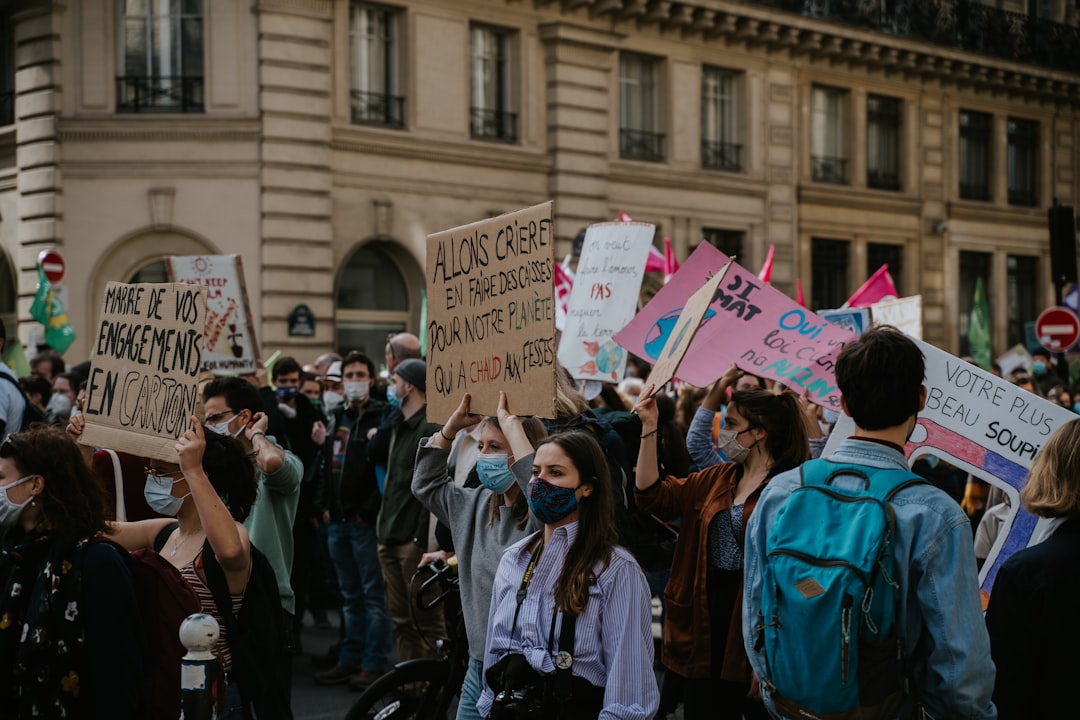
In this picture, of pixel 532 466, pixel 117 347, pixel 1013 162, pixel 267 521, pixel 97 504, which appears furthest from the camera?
pixel 1013 162

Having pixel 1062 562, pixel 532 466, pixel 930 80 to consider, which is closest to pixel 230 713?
pixel 532 466

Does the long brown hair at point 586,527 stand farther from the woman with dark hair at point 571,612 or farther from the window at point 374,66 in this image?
the window at point 374,66

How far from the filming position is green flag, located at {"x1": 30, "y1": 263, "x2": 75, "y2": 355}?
54.4ft

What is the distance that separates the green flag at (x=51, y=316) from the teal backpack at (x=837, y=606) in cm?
1491

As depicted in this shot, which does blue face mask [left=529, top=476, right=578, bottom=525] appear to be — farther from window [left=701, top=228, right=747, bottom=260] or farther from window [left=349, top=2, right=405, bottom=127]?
window [left=701, top=228, right=747, bottom=260]

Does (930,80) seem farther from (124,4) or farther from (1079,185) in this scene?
(124,4)

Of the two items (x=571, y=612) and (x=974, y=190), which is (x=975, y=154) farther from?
(x=571, y=612)

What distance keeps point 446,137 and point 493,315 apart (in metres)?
17.2

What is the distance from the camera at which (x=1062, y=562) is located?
3.93 metres

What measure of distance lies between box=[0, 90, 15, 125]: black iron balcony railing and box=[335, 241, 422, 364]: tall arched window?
584 centimetres

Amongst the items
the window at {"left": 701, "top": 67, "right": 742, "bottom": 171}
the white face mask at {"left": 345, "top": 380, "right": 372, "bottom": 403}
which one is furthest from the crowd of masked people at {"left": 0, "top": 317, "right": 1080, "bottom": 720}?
the window at {"left": 701, "top": 67, "right": 742, "bottom": 171}

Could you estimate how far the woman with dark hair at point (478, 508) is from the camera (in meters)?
5.02

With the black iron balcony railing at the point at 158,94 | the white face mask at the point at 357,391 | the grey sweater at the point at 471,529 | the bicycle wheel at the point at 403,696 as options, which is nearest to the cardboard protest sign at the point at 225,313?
the white face mask at the point at 357,391

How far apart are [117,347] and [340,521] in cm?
429
